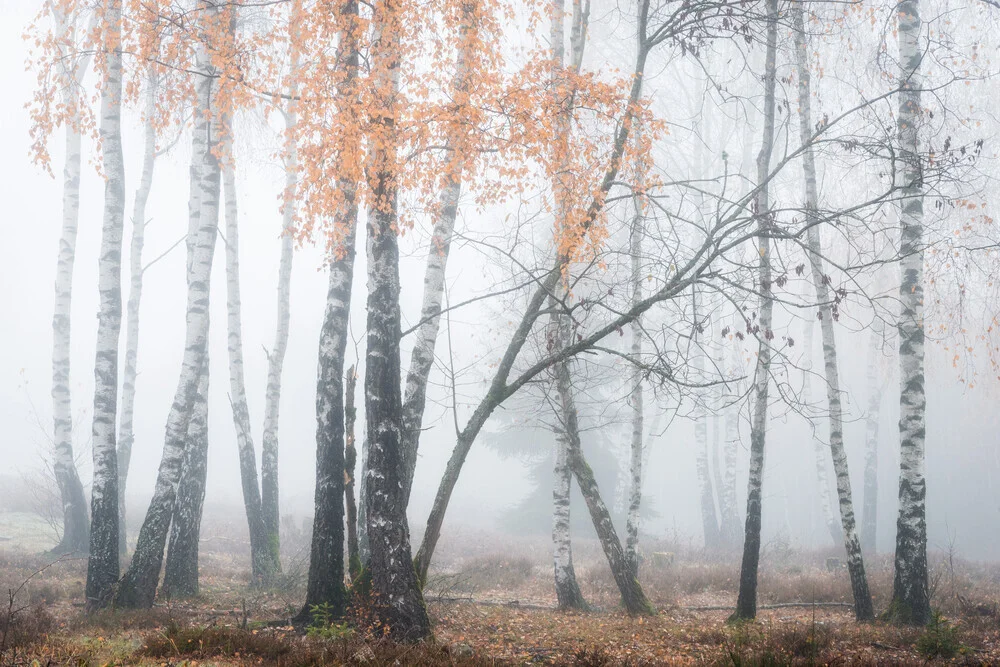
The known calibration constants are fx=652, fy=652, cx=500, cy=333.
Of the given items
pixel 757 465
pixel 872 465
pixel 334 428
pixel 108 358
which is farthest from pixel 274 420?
pixel 872 465

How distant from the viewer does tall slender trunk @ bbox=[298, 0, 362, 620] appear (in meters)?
7.12

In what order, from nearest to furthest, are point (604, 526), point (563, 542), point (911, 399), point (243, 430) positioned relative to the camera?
point (911, 399) < point (604, 526) < point (563, 542) < point (243, 430)

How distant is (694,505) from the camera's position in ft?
188

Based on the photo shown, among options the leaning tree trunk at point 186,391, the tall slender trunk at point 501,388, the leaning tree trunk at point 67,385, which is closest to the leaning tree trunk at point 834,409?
the tall slender trunk at point 501,388

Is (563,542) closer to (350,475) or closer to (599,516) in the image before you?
(599,516)

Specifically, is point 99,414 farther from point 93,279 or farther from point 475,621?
point 93,279

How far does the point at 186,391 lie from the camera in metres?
9.14

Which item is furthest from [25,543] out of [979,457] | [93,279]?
[93,279]

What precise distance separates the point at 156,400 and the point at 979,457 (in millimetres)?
78515

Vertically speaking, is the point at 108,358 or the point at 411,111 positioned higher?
the point at 411,111

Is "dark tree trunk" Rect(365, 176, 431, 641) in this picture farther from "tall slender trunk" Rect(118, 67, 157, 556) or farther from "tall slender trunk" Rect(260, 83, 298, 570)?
"tall slender trunk" Rect(118, 67, 157, 556)

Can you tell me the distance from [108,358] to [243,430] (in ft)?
12.5

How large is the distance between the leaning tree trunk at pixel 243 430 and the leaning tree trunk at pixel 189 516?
0.99 metres

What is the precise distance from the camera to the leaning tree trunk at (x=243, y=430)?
1172cm
